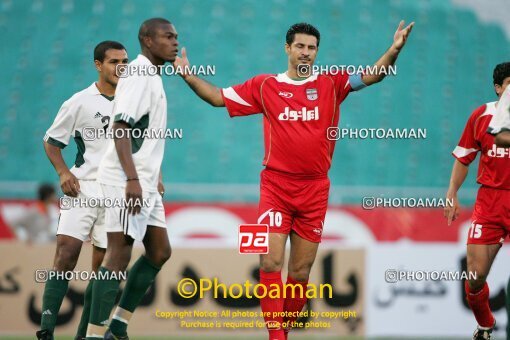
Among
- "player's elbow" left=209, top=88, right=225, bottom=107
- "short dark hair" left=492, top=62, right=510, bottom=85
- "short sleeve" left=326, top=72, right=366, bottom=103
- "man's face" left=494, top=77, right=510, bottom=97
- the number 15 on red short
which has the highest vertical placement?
"short dark hair" left=492, top=62, right=510, bottom=85

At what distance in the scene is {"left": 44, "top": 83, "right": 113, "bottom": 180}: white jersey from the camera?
650cm

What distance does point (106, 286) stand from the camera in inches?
210

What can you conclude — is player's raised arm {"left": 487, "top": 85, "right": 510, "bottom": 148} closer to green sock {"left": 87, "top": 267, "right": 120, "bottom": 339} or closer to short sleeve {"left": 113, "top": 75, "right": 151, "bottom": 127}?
short sleeve {"left": 113, "top": 75, "right": 151, "bottom": 127}

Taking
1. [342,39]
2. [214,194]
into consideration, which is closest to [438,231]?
[214,194]

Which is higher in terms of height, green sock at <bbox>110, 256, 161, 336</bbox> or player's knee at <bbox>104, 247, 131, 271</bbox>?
player's knee at <bbox>104, 247, 131, 271</bbox>

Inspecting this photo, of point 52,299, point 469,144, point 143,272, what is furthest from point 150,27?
point 469,144

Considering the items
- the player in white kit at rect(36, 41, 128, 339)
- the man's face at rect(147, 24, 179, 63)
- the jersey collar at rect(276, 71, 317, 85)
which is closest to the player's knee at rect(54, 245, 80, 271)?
the player in white kit at rect(36, 41, 128, 339)

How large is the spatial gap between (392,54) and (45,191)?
510 centimetres

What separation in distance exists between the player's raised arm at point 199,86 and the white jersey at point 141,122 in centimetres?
92

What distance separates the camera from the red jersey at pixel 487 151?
691cm

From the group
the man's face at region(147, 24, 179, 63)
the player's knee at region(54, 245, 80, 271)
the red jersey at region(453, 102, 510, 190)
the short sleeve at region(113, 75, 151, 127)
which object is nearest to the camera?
the short sleeve at region(113, 75, 151, 127)

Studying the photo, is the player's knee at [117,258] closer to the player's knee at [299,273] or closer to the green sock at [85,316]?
the green sock at [85,316]

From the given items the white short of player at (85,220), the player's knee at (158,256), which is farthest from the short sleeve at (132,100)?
the white short of player at (85,220)

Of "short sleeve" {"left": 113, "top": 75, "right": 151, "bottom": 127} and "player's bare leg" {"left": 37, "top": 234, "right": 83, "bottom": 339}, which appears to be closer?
"short sleeve" {"left": 113, "top": 75, "right": 151, "bottom": 127}
